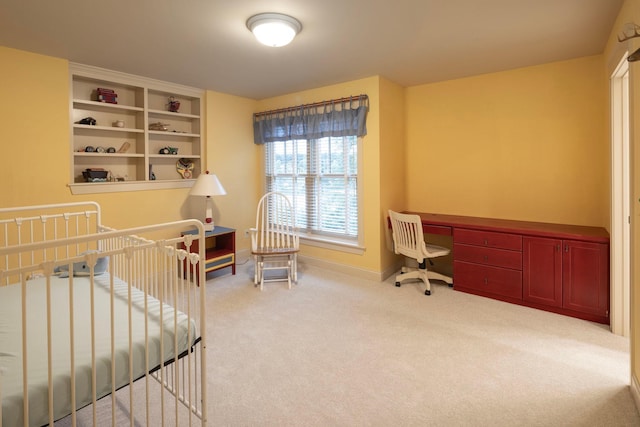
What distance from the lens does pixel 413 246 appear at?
3.59 m

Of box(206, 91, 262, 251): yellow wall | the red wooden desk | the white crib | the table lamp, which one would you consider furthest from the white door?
box(206, 91, 262, 251): yellow wall

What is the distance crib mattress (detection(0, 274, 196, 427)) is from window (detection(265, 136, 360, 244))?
2762 mm

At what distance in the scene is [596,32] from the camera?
270cm

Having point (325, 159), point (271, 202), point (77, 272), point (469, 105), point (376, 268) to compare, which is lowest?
point (376, 268)

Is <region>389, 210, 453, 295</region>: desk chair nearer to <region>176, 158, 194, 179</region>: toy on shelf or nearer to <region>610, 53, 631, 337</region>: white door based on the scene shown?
<region>610, 53, 631, 337</region>: white door

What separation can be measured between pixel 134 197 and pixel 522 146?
13.9 ft

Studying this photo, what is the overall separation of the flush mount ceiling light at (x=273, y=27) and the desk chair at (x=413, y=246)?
197 cm

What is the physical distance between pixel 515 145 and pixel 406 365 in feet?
8.87

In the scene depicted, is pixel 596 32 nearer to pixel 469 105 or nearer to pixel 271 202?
pixel 469 105

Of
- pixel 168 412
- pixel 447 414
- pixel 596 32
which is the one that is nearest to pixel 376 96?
pixel 596 32

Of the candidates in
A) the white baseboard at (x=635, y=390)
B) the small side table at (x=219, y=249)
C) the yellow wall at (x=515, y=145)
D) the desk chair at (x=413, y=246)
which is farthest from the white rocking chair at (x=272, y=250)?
the white baseboard at (x=635, y=390)

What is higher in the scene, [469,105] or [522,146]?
[469,105]

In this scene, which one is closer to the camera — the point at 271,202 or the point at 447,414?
the point at 447,414

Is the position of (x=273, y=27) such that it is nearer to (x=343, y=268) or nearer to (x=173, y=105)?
(x=173, y=105)
